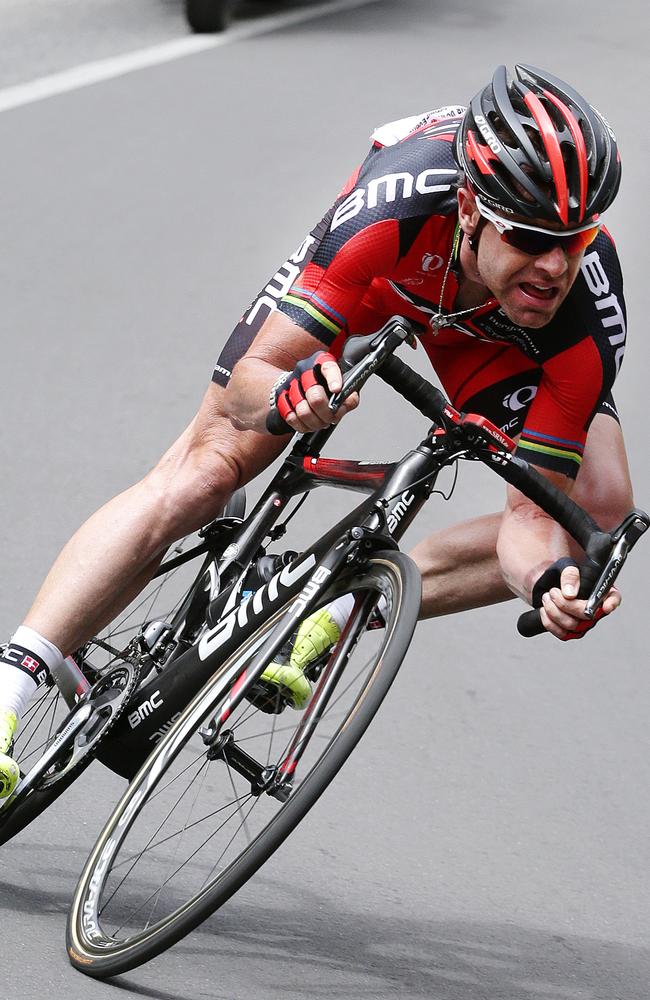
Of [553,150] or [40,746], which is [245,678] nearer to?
[40,746]

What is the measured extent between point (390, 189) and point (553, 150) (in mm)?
476

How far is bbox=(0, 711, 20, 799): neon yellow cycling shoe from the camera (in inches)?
130

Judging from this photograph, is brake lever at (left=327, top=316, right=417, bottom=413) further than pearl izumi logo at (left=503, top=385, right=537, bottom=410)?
No

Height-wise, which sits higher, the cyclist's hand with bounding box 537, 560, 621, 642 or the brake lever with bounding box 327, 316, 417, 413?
the brake lever with bounding box 327, 316, 417, 413

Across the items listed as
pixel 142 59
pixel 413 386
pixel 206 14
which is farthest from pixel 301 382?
pixel 206 14

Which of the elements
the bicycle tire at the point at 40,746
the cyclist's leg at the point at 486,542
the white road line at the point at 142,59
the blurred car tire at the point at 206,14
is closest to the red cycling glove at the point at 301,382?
the bicycle tire at the point at 40,746

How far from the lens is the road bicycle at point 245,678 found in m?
2.85

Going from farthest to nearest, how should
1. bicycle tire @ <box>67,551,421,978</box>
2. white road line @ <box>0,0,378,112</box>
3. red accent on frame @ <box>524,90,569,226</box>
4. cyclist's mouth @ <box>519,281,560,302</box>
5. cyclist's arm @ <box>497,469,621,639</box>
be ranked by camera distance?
1. white road line @ <box>0,0,378,112</box>
2. cyclist's arm @ <box>497,469,621,639</box>
3. cyclist's mouth @ <box>519,281,560,302</box>
4. red accent on frame @ <box>524,90,569,226</box>
5. bicycle tire @ <box>67,551,421,978</box>

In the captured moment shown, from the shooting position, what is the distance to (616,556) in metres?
2.81

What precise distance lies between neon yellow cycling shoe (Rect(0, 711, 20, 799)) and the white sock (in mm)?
34

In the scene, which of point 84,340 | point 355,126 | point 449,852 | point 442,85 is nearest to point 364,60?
point 442,85

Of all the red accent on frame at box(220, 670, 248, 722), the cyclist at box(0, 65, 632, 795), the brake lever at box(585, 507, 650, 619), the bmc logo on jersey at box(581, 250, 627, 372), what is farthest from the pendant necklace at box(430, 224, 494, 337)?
the red accent on frame at box(220, 670, 248, 722)

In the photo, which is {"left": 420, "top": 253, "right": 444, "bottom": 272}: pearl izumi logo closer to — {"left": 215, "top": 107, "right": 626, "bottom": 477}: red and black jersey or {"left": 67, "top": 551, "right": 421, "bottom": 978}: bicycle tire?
{"left": 215, "top": 107, "right": 626, "bottom": 477}: red and black jersey

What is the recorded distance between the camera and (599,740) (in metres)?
4.82
